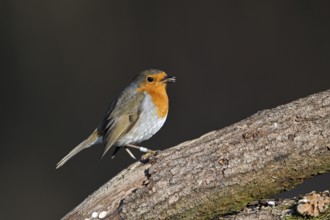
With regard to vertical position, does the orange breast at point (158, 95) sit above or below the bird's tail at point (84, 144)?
above

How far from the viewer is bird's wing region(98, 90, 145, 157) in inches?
202

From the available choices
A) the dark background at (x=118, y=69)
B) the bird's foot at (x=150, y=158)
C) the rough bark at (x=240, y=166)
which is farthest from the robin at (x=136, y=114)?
the dark background at (x=118, y=69)

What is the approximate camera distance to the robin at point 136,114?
517 cm

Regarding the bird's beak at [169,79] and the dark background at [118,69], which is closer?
the bird's beak at [169,79]

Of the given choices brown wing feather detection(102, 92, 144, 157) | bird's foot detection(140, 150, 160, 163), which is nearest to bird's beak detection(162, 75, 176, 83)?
brown wing feather detection(102, 92, 144, 157)

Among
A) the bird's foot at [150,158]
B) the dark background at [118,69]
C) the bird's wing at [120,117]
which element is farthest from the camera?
the dark background at [118,69]

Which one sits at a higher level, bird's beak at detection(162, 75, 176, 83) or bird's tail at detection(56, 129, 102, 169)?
bird's beak at detection(162, 75, 176, 83)

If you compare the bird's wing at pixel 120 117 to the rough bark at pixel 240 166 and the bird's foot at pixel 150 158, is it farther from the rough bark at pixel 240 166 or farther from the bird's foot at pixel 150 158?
the rough bark at pixel 240 166

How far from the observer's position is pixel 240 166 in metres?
3.80

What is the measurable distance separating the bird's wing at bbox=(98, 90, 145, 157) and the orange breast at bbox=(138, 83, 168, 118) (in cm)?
7

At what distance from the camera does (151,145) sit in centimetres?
797

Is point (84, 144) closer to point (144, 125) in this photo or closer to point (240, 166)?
point (144, 125)

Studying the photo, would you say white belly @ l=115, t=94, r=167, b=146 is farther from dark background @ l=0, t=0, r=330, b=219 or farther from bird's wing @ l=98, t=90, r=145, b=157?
dark background @ l=0, t=0, r=330, b=219

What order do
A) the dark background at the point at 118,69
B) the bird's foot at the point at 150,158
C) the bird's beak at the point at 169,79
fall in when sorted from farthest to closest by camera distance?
the dark background at the point at 118,69 → the bird's beak at the point at 169,79 → the bird's foot at the point at 150,158
